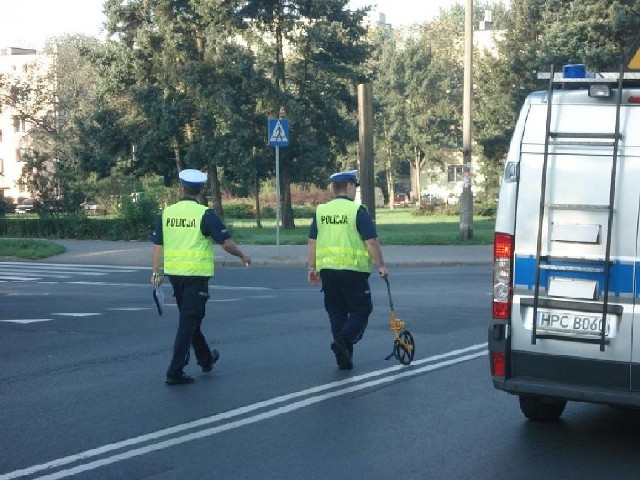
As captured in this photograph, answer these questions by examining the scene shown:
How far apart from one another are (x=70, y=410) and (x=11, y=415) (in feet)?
1.48

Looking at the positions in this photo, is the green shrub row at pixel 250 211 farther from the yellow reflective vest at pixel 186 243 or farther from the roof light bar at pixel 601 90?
the roof light bar at pixel 601 90

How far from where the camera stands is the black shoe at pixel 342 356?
1044cm

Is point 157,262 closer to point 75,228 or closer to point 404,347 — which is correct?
point 404,347

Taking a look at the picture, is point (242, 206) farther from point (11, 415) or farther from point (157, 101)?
point (11, 415)

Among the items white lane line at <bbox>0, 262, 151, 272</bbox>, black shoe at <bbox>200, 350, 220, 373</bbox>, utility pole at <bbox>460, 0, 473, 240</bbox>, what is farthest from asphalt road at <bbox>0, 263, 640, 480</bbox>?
utility pole at <bbox>460, 0, 473, 240</bbox>

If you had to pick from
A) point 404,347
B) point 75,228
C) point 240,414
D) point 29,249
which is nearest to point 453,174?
point 75,228

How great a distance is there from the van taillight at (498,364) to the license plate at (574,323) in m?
0.33

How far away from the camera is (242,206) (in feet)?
237

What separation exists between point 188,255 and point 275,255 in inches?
736

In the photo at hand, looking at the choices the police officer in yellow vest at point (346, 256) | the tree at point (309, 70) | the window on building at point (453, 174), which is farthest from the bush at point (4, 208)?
the window on building at point (453, 174)

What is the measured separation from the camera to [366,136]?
104ft

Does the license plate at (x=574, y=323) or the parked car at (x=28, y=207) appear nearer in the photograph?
the license plate at (x=574, y=323)

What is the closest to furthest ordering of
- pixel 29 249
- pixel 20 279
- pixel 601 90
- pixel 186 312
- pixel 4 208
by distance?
pixel 601 90 < pixel 186 312 < pixel 20 279 < pixel 29 249 < pixel 4 208

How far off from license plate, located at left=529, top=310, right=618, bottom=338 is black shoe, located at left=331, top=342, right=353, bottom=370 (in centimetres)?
351
